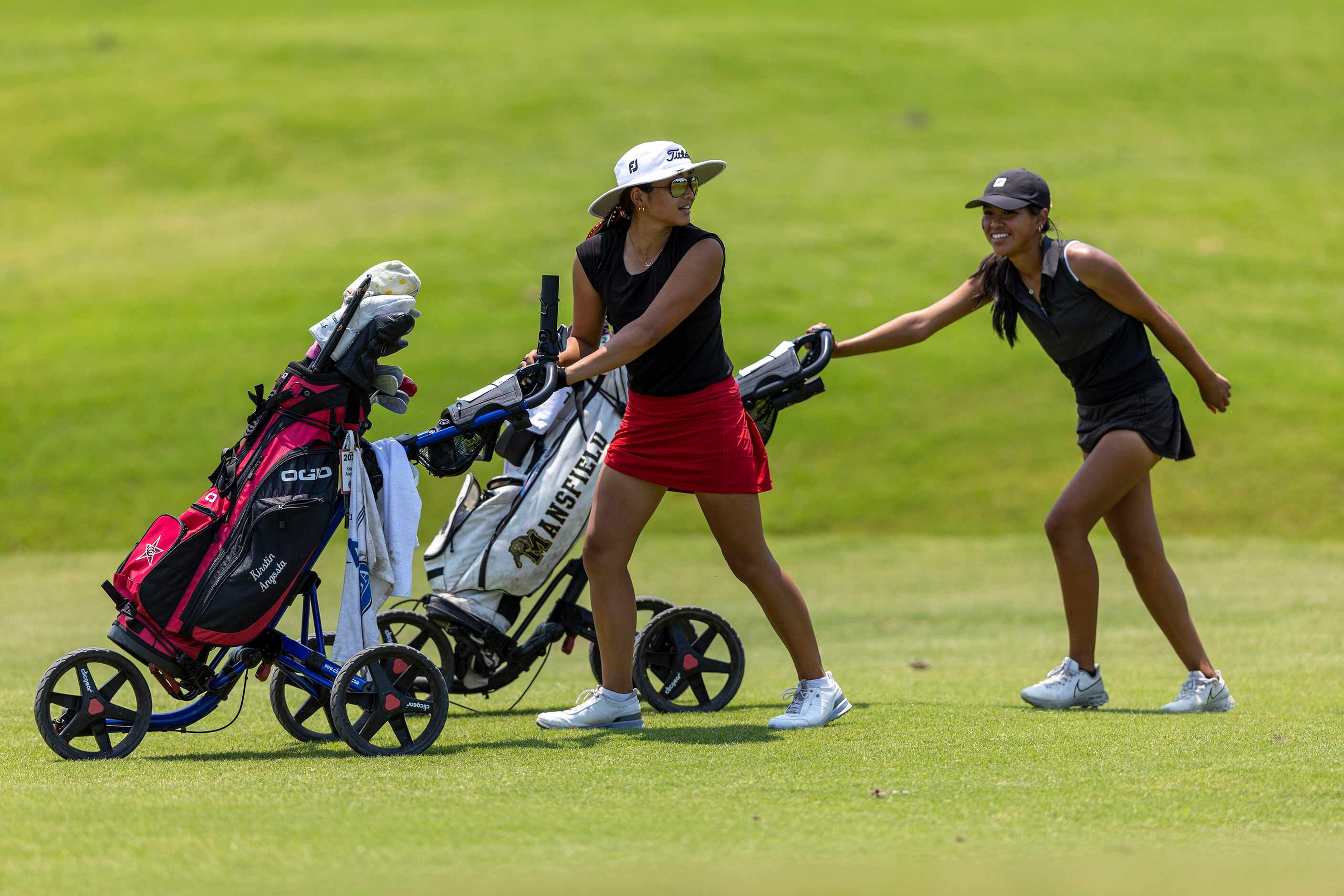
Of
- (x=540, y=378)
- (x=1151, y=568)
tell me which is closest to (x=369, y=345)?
(x=540, y=378)

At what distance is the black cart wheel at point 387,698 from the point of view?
4.95 metres

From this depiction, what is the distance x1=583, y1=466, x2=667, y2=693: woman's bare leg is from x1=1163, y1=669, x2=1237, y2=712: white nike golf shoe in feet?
7.01

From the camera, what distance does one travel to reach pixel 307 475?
508cm

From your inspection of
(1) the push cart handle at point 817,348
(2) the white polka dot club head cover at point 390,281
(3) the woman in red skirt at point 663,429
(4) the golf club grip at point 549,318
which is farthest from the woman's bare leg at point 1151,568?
(2) the white polka dot club head cover at point 390,281

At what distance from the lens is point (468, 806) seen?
4051 millimetres

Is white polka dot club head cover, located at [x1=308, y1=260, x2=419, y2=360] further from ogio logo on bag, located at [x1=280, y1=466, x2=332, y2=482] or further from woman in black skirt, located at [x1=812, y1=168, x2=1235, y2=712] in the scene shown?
woman in black skirt, located at [x1=812, y1=168, x2=1235, y2=712]

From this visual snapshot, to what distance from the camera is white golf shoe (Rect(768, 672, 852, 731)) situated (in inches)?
214

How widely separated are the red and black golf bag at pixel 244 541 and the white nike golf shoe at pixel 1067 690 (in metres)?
2.82

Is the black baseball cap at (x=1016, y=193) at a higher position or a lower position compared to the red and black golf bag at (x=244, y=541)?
higher

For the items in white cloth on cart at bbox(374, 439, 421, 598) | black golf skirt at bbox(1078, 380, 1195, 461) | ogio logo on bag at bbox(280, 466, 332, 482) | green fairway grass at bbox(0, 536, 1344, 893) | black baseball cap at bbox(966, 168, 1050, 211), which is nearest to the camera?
green fairway grass at bbox(0, 536, 1344, 893)

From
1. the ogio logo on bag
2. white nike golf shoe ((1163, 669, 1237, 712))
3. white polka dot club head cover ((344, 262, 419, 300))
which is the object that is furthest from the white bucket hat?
white nike golf shoe ((1163, 669, 1237, 712))

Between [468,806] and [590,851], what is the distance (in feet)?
1.98

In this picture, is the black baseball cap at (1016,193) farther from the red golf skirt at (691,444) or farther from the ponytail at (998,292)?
the red golf skirt at (691,444)

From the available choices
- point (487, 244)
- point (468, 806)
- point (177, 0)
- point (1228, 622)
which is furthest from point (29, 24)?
point (468, 806)
